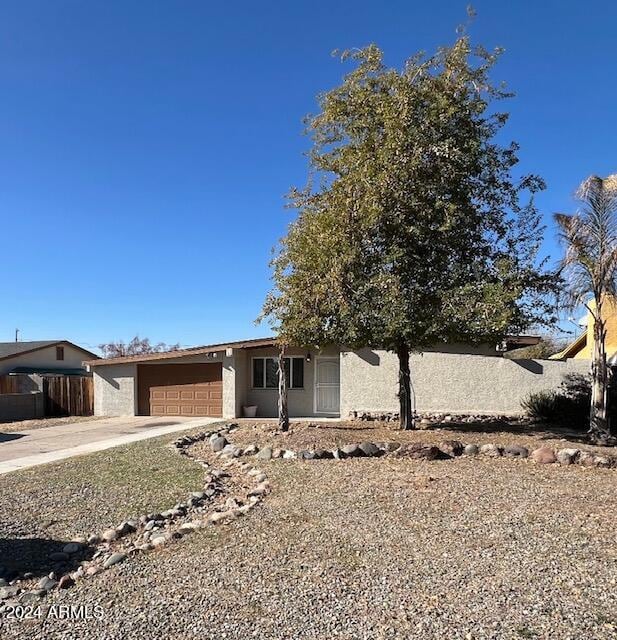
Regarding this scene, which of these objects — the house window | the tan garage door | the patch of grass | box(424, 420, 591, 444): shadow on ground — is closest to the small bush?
box(424, 420, 591, 444): shadow on ground

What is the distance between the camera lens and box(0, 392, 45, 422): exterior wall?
20594 mm

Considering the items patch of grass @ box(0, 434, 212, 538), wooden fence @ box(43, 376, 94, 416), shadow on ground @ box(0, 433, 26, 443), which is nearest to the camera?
patch of grass @ box(0, 434, 212, 538)

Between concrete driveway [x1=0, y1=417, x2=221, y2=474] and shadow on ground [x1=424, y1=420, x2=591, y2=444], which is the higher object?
shadow on ground [x1=424, y1=420, x2=591, y2=444]

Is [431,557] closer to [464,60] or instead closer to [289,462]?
[289,462]

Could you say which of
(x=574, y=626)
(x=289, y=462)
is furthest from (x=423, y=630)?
(x=289, y=462)

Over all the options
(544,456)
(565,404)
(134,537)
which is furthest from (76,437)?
(565,404)

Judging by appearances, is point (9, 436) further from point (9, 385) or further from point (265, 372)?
point (9, 385)

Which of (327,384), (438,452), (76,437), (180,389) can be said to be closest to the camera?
(438,452)

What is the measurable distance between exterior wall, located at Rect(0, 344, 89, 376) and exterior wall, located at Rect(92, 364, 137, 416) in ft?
34.7

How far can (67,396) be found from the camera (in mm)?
22156

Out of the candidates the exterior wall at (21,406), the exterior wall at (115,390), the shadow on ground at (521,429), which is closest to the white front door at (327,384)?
the shadow on ground at (521,429)

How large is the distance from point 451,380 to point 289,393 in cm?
540

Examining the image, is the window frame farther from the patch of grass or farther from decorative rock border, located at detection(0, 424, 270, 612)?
decorative rock border, located at detection(0, 424, 270, 612)

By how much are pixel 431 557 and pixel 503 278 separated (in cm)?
698
